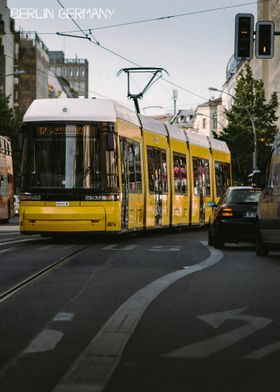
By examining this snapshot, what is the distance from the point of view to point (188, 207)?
32.0 metres

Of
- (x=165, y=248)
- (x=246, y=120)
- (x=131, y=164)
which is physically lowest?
(x=165, y=248)

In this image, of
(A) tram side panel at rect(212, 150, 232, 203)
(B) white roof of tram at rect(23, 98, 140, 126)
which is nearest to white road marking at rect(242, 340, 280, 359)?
(B) white roof of tram at rect(23, 98, 140, 126)

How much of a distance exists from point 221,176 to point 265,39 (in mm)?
11472

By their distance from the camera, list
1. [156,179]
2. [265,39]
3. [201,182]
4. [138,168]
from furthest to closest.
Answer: [201,182] → [156,179] → [265,39] → [138,168]

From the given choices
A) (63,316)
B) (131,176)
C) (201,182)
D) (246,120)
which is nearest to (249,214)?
(131,176)

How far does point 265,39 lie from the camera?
26.0 meters

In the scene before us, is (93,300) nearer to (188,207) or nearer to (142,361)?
(142,361)

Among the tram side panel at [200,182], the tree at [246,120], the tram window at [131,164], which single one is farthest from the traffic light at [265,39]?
the tree at [246,120]

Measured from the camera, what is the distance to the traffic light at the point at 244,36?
25.4 m

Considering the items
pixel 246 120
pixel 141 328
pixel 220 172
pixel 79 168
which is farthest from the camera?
pixel 246 120

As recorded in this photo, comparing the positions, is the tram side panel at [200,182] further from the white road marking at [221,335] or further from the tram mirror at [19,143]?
the white road marking at [221,335]

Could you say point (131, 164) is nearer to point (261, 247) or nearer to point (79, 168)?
point (79, 168)

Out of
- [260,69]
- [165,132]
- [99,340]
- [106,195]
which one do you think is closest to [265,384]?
[99,340]

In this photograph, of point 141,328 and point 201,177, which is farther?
point 201,177
